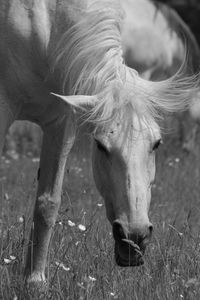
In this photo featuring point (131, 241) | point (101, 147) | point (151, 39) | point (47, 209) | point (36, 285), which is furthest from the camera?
point (151, 39)

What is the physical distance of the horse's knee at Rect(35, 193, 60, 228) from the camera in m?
4.53

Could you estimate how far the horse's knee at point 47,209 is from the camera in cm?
453

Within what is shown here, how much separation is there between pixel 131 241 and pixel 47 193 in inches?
46.5

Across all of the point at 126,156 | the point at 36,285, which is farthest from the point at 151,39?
the point at 126,156

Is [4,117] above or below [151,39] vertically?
above

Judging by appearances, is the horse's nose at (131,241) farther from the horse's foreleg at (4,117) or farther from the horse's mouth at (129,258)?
the horse's foreleg at (4,117)

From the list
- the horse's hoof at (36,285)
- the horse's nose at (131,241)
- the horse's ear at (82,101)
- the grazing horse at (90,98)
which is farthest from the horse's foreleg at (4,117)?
the horse's nose at (131,241)

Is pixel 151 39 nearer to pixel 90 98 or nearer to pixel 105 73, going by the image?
pixel 105 73

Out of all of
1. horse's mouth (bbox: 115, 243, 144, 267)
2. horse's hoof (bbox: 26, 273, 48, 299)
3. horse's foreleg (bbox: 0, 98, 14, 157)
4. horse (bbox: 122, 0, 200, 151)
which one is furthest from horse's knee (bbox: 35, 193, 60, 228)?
horse (bbox: 122, 0, 200, 151)

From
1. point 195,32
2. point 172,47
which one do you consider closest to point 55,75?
point 172,47

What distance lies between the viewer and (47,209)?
4.53 m

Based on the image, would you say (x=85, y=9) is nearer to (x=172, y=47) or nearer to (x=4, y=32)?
(x=4, y=32)

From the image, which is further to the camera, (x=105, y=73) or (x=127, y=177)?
(x=105, y=73)

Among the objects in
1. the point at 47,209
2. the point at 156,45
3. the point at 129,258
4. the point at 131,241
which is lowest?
the point at 156,45
